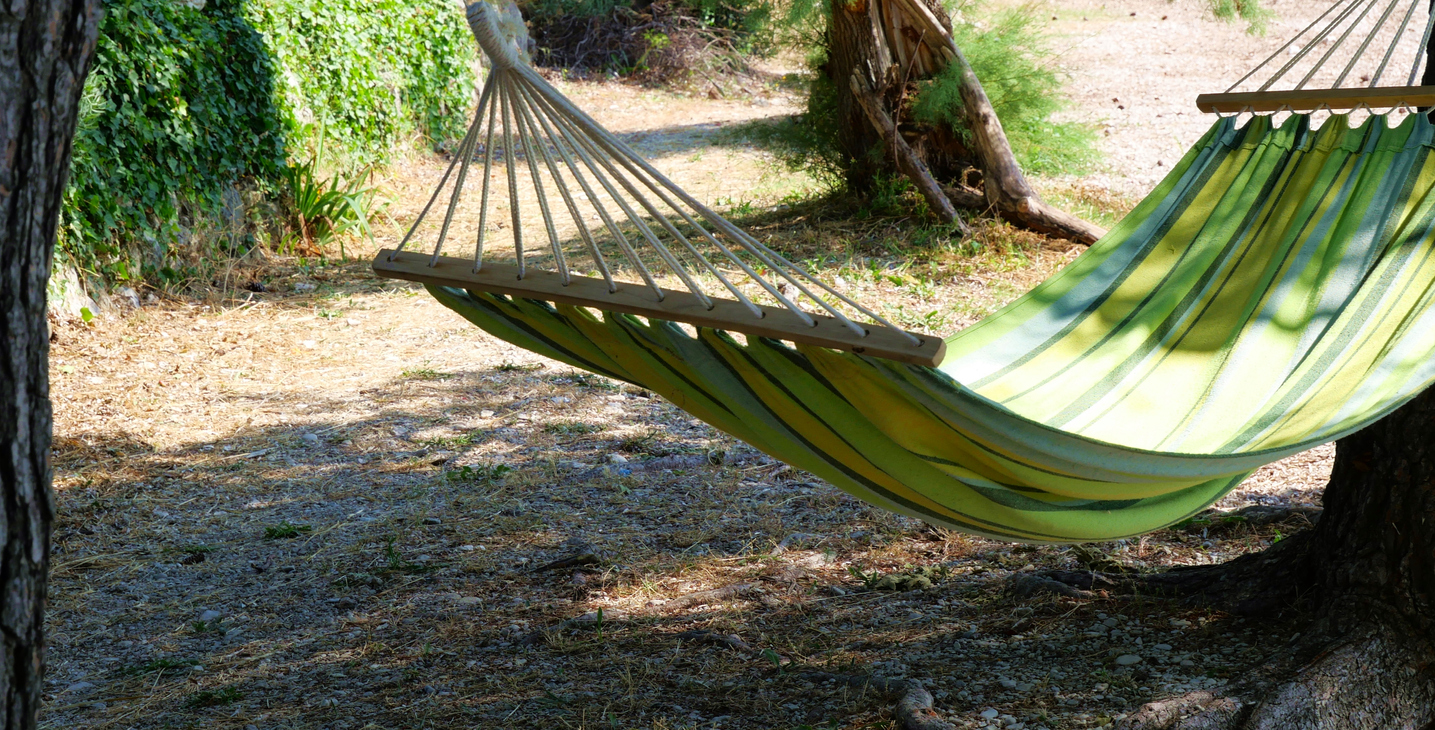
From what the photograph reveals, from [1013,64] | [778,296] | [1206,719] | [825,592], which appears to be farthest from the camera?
[1013,64]

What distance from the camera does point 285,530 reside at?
101 inches

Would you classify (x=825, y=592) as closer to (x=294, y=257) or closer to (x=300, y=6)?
(x=294, y=257)

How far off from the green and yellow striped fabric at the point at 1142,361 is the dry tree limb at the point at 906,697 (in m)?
0.38

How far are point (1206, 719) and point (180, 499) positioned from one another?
8.11 feet

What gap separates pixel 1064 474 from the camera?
1.29m

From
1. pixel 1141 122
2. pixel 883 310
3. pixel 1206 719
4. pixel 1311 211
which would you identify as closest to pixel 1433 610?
pixel 1206 719

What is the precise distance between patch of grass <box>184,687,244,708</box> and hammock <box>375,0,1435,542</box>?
824 mm

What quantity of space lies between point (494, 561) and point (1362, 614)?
1.70 meters

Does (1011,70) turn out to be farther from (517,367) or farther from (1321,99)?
(1321,99)

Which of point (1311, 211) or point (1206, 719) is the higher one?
point (1311, 211)

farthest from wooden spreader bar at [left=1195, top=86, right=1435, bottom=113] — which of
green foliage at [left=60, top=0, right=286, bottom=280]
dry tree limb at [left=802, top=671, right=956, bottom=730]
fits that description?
green foliage at [left=60, top=0, right=286, bottom=280]

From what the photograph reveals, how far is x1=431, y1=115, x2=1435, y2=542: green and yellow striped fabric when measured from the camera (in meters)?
1.30

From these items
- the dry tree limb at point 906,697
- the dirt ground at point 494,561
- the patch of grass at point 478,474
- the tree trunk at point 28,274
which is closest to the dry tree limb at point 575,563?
the dirt ground at point 494,561

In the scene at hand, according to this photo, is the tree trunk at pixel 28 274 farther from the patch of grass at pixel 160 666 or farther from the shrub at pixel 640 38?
the shrub at pixel 640 38
